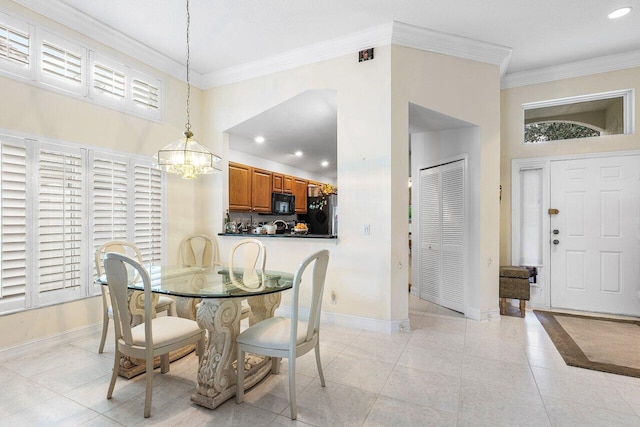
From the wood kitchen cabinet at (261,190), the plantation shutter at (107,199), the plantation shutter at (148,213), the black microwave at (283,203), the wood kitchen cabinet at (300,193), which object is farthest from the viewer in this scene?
the wood kitchen cabinet at (300,193)

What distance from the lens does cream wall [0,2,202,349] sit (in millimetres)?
2695

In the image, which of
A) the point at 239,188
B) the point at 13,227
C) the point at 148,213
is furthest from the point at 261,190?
the point at 13,227

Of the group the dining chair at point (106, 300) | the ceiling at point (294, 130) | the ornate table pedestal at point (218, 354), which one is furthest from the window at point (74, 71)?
the ornate table pedestal at point (218, 354)

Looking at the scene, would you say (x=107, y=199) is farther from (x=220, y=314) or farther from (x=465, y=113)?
(x=465, y=113)

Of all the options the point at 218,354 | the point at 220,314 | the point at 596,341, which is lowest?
the point at 596,341

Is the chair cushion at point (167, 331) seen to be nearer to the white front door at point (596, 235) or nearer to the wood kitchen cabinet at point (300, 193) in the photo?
the white front door at point (596, 235)

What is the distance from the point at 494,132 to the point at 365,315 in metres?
2.61

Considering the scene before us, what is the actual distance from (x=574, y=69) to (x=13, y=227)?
6362mm

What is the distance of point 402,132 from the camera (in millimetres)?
3312

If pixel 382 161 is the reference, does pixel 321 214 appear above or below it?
below

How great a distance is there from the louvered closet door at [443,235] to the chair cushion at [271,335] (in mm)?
2582

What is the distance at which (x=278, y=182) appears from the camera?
6234 mm

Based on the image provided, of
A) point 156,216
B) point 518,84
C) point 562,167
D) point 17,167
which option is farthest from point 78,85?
point 562,167

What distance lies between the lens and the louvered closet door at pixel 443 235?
3930mm
